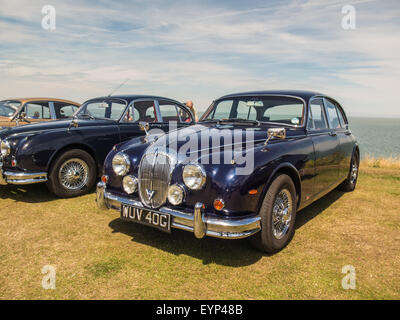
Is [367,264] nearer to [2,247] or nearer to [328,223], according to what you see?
[328,223]

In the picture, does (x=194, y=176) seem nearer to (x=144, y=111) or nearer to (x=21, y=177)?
(x=21, y=177)

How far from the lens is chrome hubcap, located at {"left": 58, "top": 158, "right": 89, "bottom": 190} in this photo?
5.39 m

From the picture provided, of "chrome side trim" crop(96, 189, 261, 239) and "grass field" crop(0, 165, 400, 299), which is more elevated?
"chrome side trim" crop(96, 189, 261, 239)

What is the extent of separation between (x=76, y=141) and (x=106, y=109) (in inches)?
47.6

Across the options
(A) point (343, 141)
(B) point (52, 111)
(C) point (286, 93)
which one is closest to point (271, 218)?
(C) point (286, 93)

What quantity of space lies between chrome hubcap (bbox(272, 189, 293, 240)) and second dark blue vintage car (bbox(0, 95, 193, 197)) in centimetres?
221

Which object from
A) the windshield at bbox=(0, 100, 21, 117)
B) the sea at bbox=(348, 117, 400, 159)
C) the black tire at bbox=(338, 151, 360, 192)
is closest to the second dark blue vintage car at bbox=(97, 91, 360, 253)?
the black tire at bbox=(338, 151, 360, 192)

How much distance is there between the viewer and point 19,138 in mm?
5078

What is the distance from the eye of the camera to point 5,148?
5.07 metres

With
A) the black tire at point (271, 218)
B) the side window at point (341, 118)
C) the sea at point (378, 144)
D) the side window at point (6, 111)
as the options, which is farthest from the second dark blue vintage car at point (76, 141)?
the sea at point (378, 144)

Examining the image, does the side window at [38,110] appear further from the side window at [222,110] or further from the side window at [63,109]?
the side window at [222,110]

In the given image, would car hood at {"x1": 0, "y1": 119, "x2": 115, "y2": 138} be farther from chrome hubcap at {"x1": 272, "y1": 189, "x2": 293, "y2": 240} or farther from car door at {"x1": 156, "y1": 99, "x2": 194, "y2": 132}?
chrome hubcap at {"x1": 272, "y1": 189, "x2": 293, "y2": 240}

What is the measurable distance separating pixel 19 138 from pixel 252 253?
159 inches

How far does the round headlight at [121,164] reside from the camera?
12.1 ft
